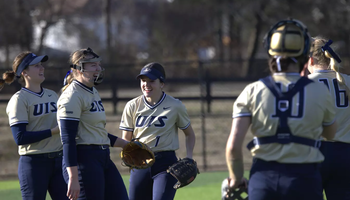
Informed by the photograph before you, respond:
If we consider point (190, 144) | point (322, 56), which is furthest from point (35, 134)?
point (322, 56)

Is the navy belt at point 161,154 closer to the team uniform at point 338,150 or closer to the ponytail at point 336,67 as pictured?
the team uniform at point 338,150

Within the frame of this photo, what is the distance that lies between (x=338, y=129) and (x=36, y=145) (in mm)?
2788

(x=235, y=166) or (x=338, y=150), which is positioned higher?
(x=235, y=166)

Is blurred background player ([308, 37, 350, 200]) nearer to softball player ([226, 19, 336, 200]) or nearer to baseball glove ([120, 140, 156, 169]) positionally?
softball player ([226, 19, 336, 200])

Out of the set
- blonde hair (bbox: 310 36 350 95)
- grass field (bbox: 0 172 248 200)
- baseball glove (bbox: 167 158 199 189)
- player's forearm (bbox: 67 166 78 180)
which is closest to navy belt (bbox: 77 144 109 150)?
player's forearm (bbox: 67 166 78 180)

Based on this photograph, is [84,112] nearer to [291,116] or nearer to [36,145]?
[36,145]

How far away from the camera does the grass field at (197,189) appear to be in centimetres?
704

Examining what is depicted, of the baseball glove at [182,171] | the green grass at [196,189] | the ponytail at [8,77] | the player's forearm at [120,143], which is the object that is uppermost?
the ponytail at [8,77]

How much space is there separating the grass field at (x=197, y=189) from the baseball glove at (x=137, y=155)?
2.76 metres

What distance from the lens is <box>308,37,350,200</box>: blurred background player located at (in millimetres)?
3861

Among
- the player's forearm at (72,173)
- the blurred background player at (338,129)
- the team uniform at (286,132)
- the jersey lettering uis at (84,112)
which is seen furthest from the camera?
the blurred background player at (338,129)

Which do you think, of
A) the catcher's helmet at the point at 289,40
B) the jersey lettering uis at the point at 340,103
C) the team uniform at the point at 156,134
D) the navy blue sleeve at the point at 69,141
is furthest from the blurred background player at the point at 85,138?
the jersey lettering uis at the point at 340,103

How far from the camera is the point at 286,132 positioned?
2.83 metres

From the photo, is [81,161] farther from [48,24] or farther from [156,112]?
[48,24]
